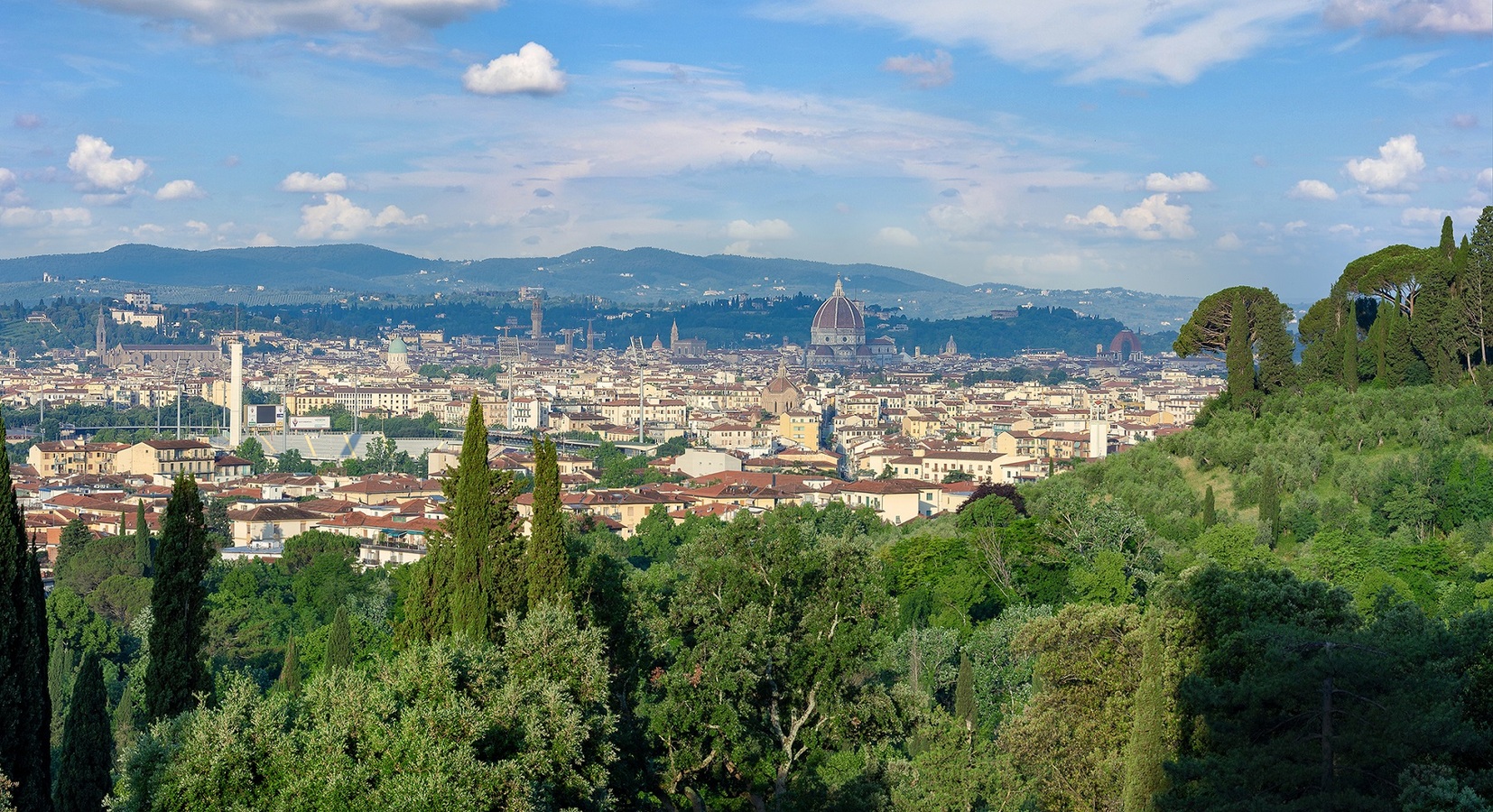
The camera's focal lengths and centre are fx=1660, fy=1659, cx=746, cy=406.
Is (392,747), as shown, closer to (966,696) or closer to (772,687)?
(772,687)

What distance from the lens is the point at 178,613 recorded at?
11836 millimetres

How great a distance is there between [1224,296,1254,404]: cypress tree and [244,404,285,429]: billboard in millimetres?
64252

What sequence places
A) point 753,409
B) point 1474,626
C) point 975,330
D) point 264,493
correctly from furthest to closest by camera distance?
point 975,330 < point 753,409 < point 264,493 < point 1474,626

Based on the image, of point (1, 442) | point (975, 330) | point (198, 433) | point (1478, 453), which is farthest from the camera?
point (975, 330)

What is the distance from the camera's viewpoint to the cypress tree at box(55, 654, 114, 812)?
10.7 m

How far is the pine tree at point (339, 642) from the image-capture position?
1953 centimetres

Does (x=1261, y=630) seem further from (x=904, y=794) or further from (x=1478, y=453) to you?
(x=1478, y=453)

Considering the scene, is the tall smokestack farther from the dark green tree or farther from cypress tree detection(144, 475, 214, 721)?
cypress tree detection(144, 475, 214, 721)

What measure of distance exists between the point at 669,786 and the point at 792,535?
7.81 feet

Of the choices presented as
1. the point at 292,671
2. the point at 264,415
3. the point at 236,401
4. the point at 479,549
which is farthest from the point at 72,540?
the point at 264,415

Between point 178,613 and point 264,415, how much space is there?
80977mm

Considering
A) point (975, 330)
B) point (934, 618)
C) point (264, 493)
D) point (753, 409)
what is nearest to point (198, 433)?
point (753, 409)

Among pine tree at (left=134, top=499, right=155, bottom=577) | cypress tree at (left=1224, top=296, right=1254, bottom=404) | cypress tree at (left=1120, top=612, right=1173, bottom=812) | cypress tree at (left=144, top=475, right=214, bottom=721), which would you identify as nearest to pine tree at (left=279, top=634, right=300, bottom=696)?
cypress tree at (left=144, top=475, right=214, bottom=721)

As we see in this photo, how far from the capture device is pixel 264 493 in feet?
166
